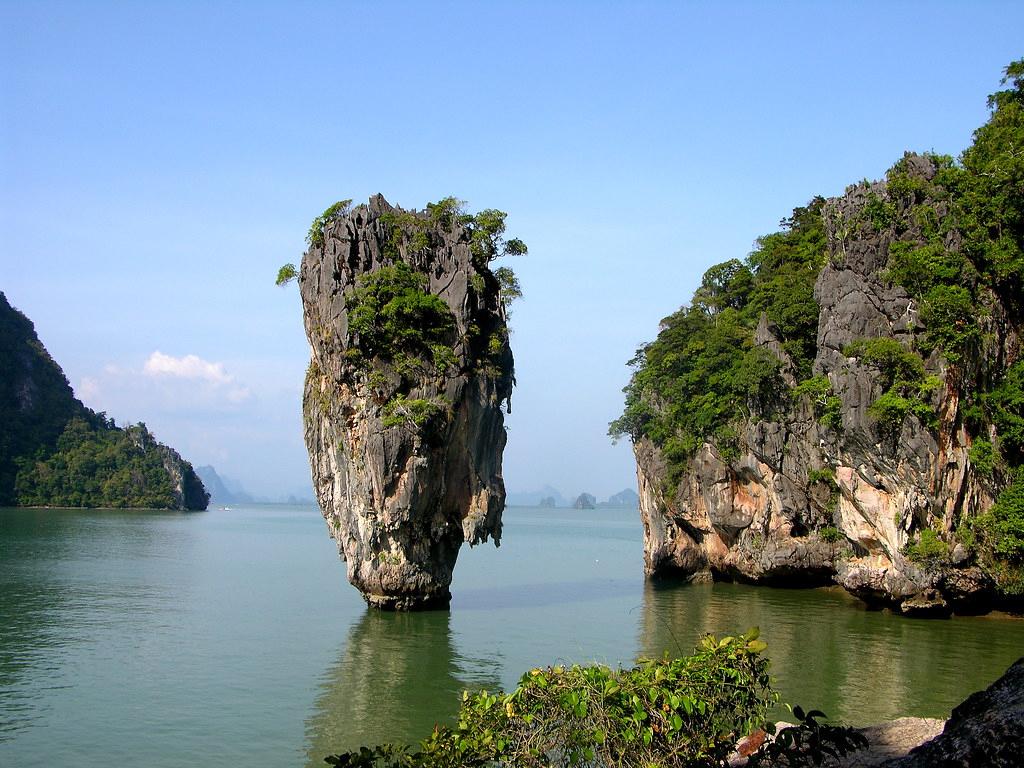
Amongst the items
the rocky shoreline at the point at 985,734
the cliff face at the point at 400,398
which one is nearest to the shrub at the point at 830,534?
the cliff face at the point at 400,398

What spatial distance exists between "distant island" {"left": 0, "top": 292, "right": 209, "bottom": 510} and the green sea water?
207 feet

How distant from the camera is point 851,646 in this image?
22172mm

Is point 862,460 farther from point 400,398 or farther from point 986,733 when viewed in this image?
point 986,733

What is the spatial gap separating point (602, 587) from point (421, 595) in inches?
453

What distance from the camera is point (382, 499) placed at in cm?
2530

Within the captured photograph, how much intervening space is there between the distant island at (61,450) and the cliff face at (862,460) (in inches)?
3367

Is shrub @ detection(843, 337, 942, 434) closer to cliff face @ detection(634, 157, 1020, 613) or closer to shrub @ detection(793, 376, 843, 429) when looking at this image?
cliff face @ detection(634, 157, 1020, 613)

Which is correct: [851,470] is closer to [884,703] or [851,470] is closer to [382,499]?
[884,703]

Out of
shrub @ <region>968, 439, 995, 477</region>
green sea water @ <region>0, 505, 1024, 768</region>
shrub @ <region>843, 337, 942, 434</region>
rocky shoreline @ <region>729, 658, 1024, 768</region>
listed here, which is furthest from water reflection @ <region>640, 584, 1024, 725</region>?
rocky shoreline @ <region>729, 658, 1024, 768</region>

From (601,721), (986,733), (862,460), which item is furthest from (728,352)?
(986,733)

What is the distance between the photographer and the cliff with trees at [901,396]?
23453mm

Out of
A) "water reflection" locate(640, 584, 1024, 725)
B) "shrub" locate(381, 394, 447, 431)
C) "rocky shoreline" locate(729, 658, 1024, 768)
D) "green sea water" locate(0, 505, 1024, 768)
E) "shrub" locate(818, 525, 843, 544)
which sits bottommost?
"green sea water" locate(0, 505, 1024, 768)

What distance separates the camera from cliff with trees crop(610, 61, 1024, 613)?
2345 centimetres

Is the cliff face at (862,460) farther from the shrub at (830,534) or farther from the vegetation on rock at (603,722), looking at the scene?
the vegetation on rock at (603,722)
